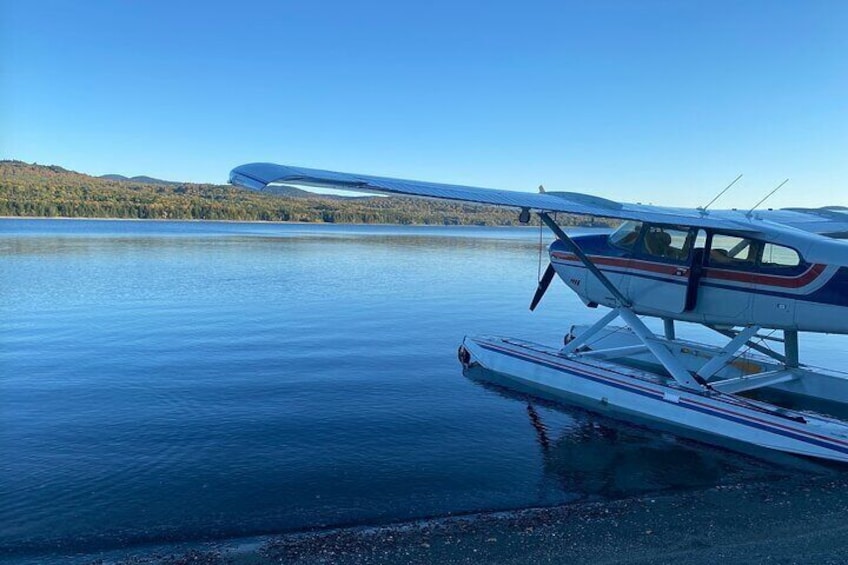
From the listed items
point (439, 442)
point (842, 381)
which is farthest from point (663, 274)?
point (439, 442)

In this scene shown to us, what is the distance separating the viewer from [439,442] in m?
8.33

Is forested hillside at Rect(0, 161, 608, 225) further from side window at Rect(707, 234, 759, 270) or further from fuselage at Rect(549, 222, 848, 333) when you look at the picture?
side window at Rect(707, 234, 759, 270)

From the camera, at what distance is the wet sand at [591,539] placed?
5039 mm

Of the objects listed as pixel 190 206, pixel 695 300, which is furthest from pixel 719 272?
pixel 190 206

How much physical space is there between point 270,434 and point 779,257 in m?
7.49

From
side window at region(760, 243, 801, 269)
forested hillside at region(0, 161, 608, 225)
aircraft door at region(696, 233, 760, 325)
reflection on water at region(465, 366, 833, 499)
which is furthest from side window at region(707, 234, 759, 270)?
forested hillside at region(0, 161, 608, 225)

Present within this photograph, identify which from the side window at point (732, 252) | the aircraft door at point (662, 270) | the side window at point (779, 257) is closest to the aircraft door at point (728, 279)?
the side window at point (732, 252)

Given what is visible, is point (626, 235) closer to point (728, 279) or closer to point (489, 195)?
point (728, 279)

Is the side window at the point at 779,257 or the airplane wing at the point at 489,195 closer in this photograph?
the airplane wing at the point at 489,195

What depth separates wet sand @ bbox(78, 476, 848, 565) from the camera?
5.04 m

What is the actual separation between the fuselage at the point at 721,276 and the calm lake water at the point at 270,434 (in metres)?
2.06

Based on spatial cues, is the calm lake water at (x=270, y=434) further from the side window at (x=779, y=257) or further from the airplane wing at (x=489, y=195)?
the airplane wing at (x=489, y=195)

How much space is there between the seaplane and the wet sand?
7.25 ft

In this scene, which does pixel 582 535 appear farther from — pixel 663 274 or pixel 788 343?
pixel 788 343
